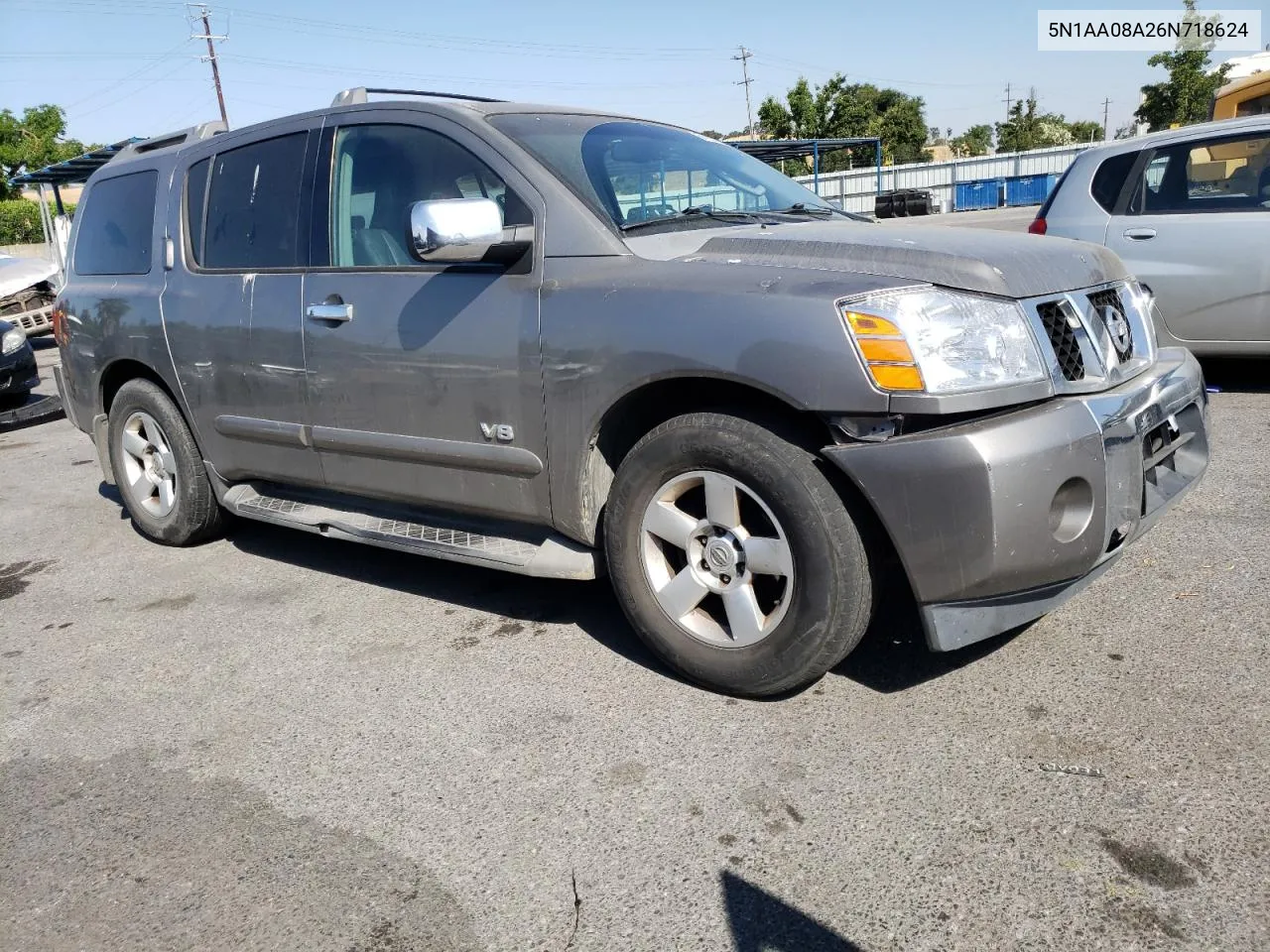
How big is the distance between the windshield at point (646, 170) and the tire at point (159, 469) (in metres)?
2.26

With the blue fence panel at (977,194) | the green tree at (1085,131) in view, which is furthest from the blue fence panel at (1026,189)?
the green tree at (1085,131)

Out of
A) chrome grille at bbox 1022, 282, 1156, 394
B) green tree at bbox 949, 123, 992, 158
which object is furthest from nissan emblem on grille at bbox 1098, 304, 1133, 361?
green tree at bbox 949, 123, 992, 158

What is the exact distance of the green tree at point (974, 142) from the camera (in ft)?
299

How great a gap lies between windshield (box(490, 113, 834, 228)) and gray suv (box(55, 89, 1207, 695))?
0.7 inches

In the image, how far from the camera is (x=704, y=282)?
277 centimetres

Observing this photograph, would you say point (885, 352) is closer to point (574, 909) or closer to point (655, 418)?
point (655, 418)

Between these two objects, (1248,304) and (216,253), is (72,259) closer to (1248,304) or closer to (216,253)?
(216,253)

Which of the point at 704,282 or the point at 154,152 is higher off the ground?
the point at 154,152

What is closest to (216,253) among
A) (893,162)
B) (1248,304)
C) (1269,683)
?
(1269,683)

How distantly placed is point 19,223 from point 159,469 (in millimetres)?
42550

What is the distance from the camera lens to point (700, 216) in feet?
11.2

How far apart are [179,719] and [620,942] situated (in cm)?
180

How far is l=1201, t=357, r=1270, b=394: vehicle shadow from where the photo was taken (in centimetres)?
645

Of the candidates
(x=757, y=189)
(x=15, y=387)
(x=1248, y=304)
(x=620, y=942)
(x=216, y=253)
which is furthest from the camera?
(x=15, y=387)
